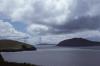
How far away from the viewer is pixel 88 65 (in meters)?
90.1

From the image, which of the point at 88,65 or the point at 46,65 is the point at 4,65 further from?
the point at 88,65

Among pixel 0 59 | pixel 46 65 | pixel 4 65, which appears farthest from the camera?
pixel 46 65

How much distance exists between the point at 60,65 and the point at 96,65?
12014 millimetres

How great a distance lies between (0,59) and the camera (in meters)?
70.9

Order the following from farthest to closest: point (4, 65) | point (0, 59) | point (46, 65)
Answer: point (46, 65)
point (0, 59)
point (4, 65)

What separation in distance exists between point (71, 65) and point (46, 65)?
8497 millimetres

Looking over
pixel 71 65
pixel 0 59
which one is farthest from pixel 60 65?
pixel 0 59

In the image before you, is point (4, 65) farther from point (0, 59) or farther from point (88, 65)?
point (88, 65)

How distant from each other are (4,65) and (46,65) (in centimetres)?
2430

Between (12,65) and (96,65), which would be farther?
(96,65)

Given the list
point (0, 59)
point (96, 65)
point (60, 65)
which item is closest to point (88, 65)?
point (96, 65)

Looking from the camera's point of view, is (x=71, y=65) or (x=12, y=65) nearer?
(x=12, y=65)

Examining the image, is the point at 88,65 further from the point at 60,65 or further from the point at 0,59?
the point at 0,59

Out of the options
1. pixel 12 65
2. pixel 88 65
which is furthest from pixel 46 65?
pixel 12 65
